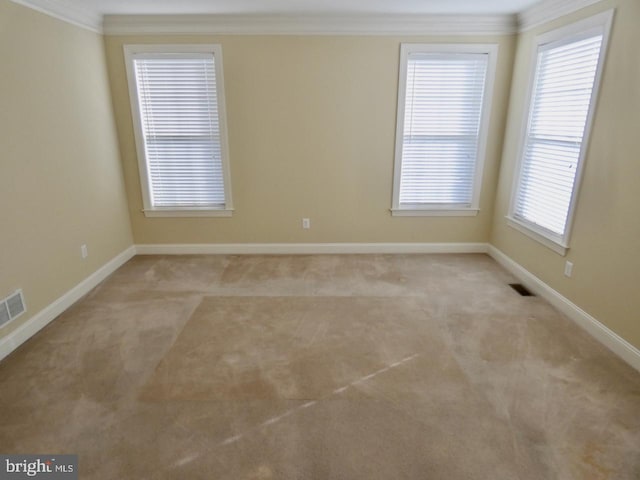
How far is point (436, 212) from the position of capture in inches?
172

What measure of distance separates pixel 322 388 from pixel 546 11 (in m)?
3.63

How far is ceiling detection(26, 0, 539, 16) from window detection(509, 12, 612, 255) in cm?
61

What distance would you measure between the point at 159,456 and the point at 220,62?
3.54 meters

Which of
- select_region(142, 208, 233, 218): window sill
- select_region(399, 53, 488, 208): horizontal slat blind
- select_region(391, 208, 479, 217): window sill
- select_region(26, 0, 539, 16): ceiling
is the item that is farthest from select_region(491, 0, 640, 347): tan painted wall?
select_region(142, 208, 233, 218): window sill

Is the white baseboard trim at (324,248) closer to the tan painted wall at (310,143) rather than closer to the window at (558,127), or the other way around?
the tan painted wall at (310,143)

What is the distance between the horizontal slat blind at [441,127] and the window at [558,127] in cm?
60

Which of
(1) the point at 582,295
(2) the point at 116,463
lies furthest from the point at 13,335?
(1) the point at 582,295

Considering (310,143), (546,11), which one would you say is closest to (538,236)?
(546,11)

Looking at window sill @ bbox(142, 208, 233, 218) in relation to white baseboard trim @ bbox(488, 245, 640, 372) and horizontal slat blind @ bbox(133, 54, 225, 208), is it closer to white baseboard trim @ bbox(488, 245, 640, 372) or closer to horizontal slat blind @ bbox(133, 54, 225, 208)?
horizontal slat blind @ bbox(133, 54, 225, 208)

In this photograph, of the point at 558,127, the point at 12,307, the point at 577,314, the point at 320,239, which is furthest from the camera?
the point at 320,239

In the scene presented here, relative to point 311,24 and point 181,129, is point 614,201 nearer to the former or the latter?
point 311,24

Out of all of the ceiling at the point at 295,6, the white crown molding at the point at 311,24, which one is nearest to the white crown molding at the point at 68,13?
the ceiling at the point at 295,6

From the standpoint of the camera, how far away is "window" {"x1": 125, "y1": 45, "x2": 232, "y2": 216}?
12.6ft

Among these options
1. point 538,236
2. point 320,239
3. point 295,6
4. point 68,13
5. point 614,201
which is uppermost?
point 295,6
